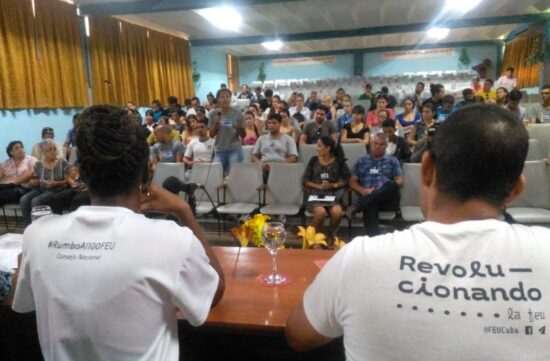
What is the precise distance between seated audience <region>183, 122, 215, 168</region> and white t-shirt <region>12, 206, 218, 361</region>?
12.6ft

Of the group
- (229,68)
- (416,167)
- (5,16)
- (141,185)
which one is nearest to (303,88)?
(229,68)

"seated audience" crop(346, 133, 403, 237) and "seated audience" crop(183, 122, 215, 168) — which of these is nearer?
"seated audience" crop(346, 133, 403, 237)

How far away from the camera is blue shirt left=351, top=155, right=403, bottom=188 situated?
357cm

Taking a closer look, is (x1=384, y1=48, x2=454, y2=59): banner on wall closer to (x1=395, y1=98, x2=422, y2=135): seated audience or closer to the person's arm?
(x1=395, y1=98, x2=422, y2=135): seated audience

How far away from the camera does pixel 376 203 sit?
135 inches

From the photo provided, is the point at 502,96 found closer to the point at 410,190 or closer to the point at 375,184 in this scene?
the point at 410,190

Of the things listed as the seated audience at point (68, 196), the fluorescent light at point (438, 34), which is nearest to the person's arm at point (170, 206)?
the seated audience at point (68, 196)

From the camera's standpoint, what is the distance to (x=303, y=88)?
13359 millimetres

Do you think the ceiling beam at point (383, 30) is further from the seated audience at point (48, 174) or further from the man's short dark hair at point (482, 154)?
the man's short dark hair at point (482, 154)

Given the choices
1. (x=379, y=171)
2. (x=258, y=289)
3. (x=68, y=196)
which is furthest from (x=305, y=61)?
(x=258, y=289)

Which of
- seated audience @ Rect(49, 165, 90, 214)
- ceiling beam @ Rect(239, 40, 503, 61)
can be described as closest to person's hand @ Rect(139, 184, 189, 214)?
seated audience @ Rect(49, 165, 90, 214)

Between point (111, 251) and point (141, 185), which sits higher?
point (141, 185)

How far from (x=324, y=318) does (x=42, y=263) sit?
0.64 m

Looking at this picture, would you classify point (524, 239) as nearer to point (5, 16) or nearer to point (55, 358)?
point (55, 358)
